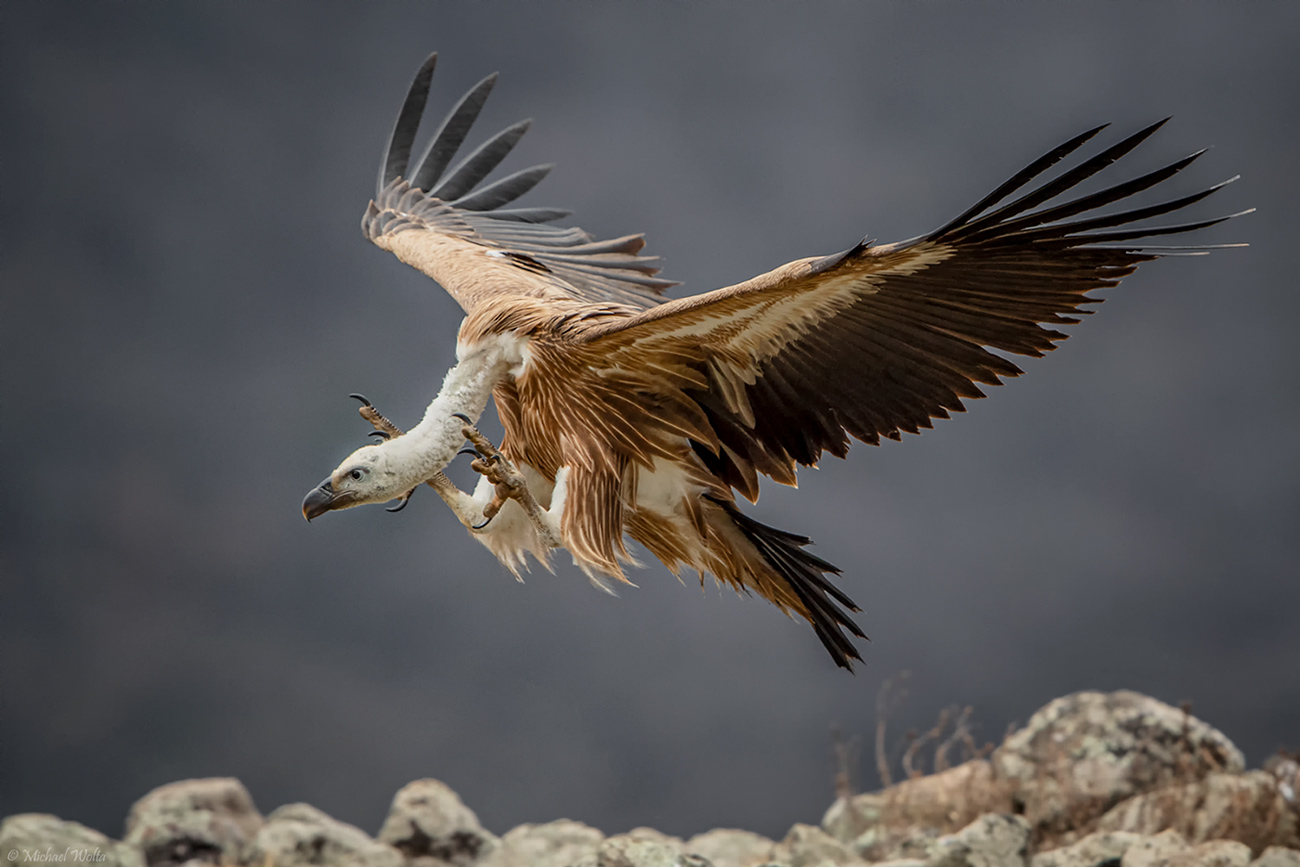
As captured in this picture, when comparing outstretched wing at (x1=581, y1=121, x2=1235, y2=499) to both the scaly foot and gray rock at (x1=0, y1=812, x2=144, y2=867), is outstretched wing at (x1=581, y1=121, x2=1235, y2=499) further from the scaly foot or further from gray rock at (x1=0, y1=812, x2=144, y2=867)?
gray rock at (x1=0, y1=812, x2=144, y2=867)

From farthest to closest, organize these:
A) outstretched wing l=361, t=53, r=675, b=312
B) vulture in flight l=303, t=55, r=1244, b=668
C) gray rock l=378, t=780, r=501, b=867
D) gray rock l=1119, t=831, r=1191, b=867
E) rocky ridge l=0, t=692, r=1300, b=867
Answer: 1. gray rock l=378, t=780, r=501, b=867
2. rocky ridge l=0, t=692, r=1300, b=867
3. outstretched wing l=361, t=53, r=675, b=312
4. gray rock l=1119, t=831, r=1191, b=867
5. vulture in flight l=303, t=55, r=1244, b=668

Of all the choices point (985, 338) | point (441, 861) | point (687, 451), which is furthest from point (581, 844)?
point (985, 338)

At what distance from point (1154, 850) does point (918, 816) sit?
156cm

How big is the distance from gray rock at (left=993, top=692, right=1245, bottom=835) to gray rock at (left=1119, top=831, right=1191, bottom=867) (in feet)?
3.03

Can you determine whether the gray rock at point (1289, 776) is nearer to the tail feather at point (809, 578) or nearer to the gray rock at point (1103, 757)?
the gray rock at point (1103, 757)

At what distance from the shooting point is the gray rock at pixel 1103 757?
4.90 metres

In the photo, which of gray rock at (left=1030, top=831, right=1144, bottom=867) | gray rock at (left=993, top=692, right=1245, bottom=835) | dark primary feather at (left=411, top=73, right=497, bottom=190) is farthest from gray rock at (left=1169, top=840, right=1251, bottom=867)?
dark primary feather at (left=411, top=73, right=497, bottom=190)

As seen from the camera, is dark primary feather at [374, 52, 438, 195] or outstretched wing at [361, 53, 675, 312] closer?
outstretched wing at [361, 53, 675, 312]

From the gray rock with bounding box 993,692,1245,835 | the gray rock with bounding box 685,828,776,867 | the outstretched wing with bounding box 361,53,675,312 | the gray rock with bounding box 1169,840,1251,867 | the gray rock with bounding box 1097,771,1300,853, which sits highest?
the outstretched wing with bounding box 361,53,675,312

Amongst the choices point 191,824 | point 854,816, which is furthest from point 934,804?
point 191,824

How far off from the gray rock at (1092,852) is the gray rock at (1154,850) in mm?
38

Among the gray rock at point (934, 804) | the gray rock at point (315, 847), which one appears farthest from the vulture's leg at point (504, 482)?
the gray rock at point (934, 804)

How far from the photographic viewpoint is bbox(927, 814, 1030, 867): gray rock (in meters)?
3.86

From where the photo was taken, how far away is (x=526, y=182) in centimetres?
483
